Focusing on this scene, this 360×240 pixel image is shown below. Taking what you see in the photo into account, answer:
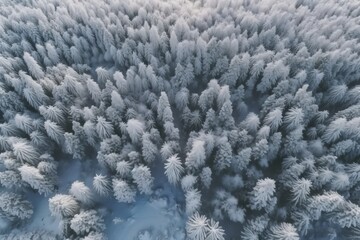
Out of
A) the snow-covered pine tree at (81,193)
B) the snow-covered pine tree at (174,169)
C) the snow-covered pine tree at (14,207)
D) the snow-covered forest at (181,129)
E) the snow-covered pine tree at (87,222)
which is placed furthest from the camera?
the snow-covered pine tree at (14,207)

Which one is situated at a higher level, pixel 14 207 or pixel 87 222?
pixel 87 222

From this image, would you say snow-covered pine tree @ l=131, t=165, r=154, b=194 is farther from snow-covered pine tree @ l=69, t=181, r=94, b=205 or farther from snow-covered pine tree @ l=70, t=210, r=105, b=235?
snow-covered pine tree @ l=70, t=210, r=105, b=235

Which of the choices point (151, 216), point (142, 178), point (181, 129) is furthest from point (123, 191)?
point (181, 129)

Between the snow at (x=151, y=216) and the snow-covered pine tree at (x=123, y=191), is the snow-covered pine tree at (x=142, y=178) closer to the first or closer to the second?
the snow-covered pine tree at (x=123, y=191)

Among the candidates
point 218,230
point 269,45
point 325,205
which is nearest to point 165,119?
point 218,230

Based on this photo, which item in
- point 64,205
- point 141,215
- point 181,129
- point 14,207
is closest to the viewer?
point 64,205

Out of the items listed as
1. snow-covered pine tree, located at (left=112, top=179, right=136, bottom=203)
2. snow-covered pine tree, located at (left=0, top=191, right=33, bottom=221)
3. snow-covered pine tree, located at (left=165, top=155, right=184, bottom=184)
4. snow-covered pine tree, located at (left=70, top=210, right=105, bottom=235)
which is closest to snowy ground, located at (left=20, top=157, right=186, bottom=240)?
snow-covered pine tree, located at (left=0, top=191, right=33, bottom=221)

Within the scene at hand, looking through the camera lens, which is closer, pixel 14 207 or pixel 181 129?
pixel 14 207

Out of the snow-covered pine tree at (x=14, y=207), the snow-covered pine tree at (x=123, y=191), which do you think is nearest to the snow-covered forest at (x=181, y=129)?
the snow-covered pine tree at (x=14, y=207)

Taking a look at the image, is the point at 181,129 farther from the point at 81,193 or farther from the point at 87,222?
the point at 87,222
